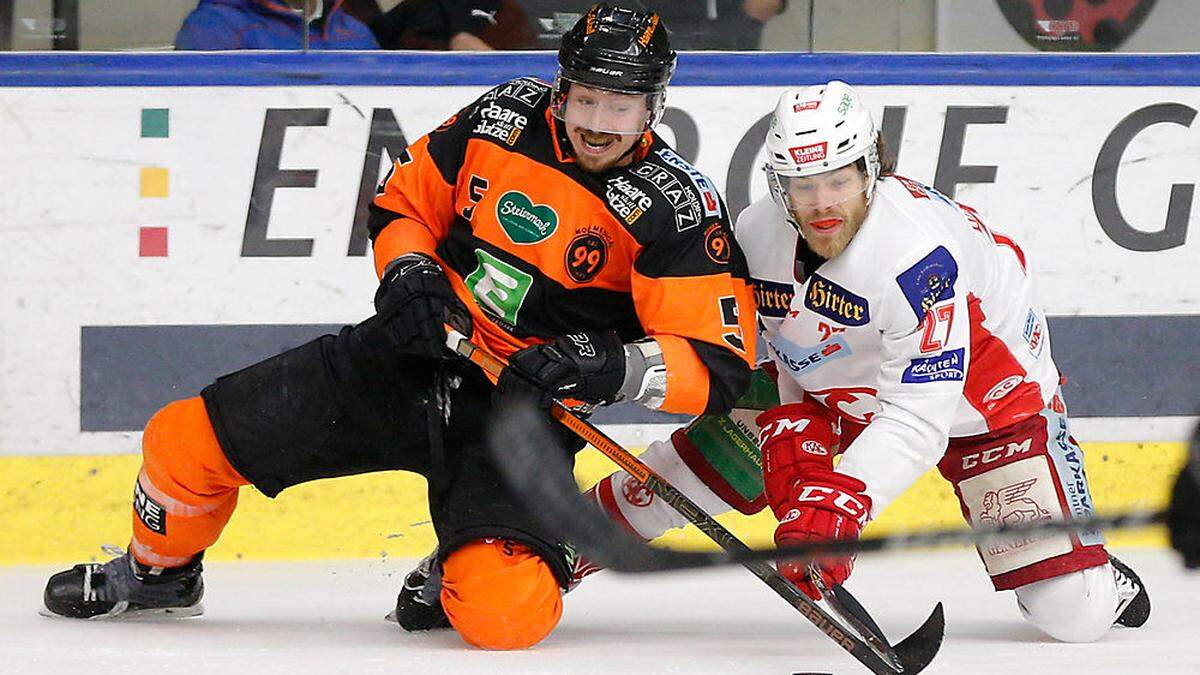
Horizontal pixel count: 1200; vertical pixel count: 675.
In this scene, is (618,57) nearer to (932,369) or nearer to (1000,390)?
(932,369)

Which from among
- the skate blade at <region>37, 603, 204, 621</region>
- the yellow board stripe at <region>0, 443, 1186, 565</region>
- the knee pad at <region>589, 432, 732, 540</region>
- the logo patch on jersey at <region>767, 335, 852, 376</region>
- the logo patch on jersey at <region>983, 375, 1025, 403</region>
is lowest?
the yellow board stripe at <region>0, 443, 1186, 565</region>

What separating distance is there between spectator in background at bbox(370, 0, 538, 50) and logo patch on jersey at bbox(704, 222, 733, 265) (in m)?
1.46

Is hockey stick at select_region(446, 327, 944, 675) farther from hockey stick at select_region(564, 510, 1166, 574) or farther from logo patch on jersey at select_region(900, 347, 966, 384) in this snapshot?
logo patch on jersey at select_region(900, 347, 966, 384)

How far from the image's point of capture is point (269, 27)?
3910mm

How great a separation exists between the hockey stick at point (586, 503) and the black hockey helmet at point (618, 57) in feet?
1.52

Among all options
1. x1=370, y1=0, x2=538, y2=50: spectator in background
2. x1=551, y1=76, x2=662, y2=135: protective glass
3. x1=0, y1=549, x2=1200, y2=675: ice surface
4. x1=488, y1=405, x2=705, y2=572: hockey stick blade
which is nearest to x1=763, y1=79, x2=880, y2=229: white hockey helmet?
x1=551, y1=76, x2=662, y2=135: protective glass

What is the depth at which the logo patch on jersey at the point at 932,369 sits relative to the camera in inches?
98.8

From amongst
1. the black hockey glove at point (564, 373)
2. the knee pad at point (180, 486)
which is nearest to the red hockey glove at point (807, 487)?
the black hockey glove at point (564, 373)

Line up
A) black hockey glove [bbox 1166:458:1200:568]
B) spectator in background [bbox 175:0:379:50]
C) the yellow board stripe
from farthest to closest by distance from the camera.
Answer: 1. spectator in background [bbox 175:0:379:50]
2. the yellow board stripe
3. black hockey glove [bbox 1166:458:1200:568]

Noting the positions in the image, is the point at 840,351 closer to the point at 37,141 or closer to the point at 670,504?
the point at 670,504

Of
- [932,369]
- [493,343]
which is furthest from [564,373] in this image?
[932,369]

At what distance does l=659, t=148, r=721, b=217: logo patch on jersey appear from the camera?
8.84 feet

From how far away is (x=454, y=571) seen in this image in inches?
105

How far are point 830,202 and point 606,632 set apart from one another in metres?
0.87
